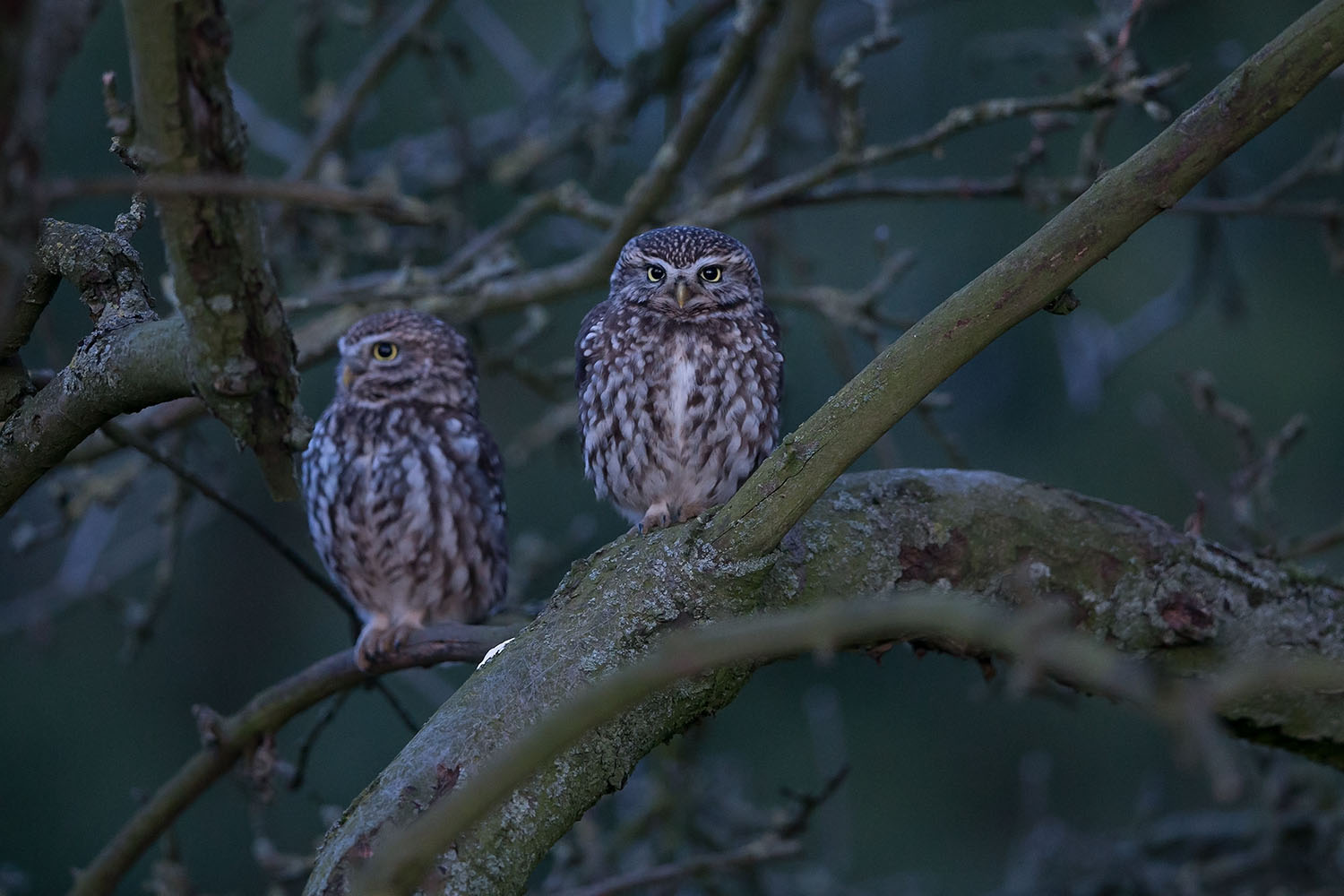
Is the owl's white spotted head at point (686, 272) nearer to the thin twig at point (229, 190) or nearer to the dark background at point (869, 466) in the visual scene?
the thin twig at point (229, 190)

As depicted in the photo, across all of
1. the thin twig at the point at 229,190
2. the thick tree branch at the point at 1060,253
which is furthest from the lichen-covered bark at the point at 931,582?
the thin twig at the point at 229,190

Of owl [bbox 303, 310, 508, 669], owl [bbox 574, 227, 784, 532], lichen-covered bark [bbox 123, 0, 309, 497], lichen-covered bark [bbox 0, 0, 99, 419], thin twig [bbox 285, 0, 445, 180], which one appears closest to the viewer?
lichen-covered bark [bbox 0, 0, 99, 419]

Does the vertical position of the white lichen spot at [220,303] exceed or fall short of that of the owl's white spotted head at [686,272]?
it falls short

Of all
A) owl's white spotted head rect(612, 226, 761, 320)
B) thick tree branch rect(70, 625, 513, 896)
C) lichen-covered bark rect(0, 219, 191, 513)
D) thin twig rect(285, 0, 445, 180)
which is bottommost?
thick tree branch rect(70, 625, 513, 896)

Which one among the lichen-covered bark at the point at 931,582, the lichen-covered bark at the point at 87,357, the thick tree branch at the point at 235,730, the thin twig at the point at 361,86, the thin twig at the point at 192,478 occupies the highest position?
the thin twig at the point at 361,86

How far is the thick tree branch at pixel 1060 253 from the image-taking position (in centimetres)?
194

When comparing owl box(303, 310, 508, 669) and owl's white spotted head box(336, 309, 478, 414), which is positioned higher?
owl's white spotted head box(336, 309, 478, 414)

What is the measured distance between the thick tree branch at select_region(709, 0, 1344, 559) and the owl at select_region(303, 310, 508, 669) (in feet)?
6.03

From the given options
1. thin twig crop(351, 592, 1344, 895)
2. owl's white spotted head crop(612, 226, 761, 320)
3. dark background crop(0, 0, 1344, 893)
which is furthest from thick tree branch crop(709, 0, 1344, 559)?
dark background crop(0, 0, 1344, 893)

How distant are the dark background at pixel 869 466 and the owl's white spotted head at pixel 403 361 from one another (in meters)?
3.22

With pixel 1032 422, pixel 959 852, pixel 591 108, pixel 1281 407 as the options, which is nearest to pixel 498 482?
pixel 591 108

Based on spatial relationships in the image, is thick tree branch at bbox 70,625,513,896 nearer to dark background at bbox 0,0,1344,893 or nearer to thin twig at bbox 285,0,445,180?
thin twig at bbox 285,0,445,180

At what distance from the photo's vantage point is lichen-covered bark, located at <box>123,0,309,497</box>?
135 cm

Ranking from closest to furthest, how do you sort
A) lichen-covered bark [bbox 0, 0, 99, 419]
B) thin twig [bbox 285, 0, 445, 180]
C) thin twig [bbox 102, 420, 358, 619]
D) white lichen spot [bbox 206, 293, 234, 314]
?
lichen-covered bark [bbox 0, 0, 99, 419]
white lichen spot [bbox 206, 293, 234, 314]
thin twig [bbox 102, 420, 358, 619]
thin twig [bbox 285, 0, 445, 180]
